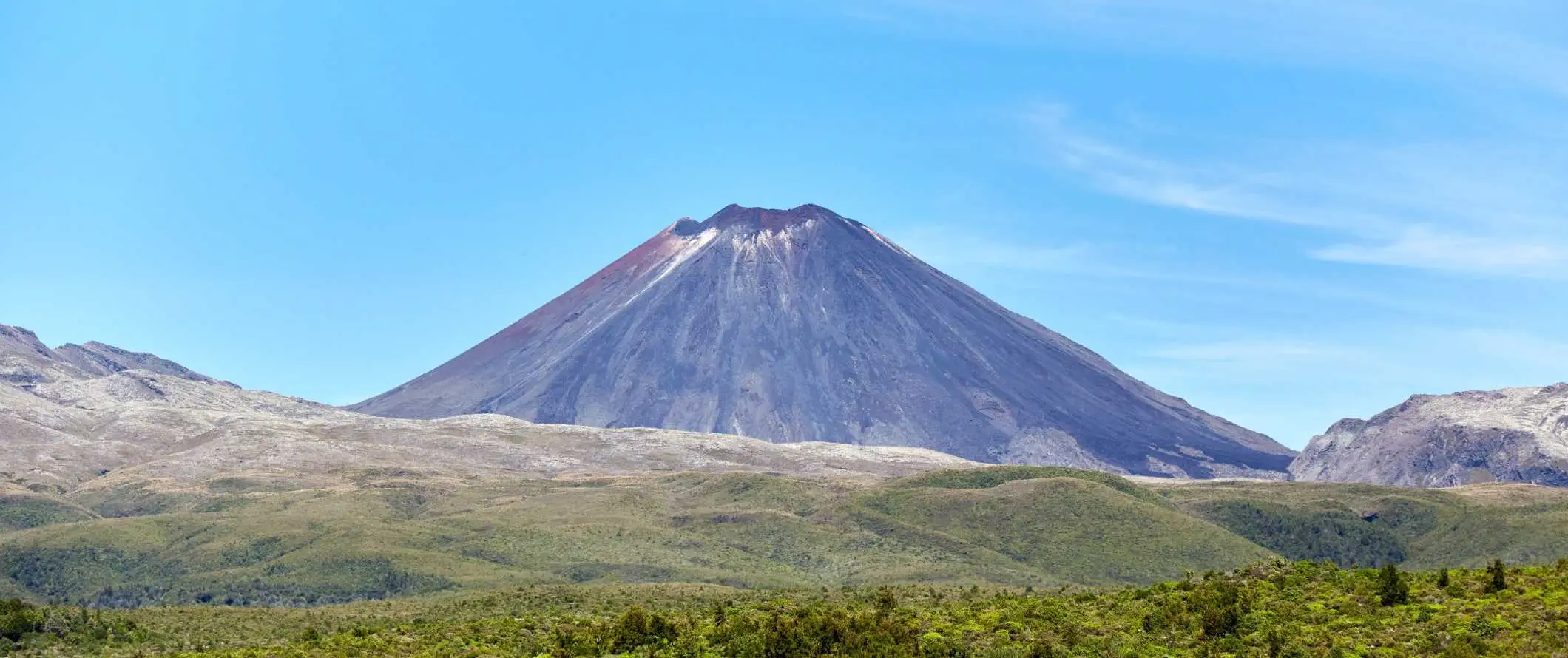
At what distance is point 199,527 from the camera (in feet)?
555

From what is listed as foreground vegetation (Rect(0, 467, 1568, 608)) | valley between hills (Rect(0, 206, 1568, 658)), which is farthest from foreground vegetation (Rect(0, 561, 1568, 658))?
foreground vegetation (Rect(0, 467, 1568, 608))

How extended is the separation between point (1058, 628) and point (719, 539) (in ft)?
415

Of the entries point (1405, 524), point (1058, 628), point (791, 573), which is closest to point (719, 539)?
point (791, 573)

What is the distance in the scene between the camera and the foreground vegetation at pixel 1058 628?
1496 inches

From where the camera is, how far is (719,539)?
16900 centimetres

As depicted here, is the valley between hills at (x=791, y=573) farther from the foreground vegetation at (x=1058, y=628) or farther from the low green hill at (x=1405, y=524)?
the low green hill at (x=1405, y=524)

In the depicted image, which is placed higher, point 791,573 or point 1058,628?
point 791,573

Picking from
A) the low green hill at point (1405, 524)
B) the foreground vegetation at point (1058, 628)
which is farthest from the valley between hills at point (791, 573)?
the low green hill at point (1405, 524)

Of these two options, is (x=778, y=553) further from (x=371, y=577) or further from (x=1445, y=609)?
(x=1445, y=609)

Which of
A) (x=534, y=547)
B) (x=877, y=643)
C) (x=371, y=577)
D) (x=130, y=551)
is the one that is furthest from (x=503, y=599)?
(x=130, y=551)

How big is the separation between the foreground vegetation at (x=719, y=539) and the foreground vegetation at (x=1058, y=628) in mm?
76836

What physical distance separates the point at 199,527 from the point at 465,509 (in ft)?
104

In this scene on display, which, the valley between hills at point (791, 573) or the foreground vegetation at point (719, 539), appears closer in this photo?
the valley between hills at point (791, 573)

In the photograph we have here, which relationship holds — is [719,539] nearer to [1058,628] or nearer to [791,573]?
[791,573]
